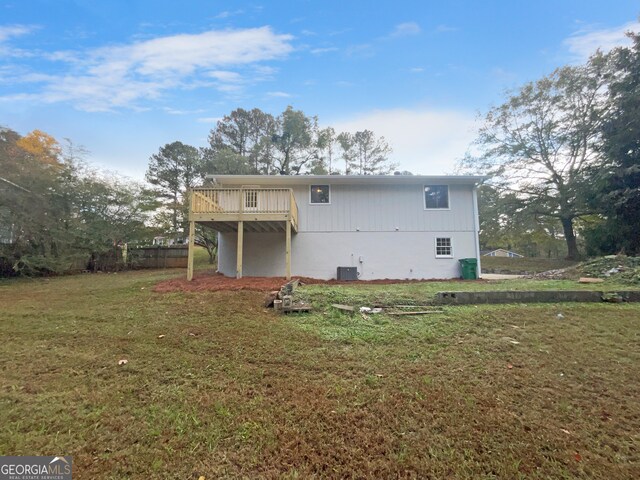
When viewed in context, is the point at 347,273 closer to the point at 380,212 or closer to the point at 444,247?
the point at 380,212

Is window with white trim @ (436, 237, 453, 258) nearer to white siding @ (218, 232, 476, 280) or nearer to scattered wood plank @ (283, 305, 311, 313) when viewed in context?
white siding @ (218, 232, 476, 280)

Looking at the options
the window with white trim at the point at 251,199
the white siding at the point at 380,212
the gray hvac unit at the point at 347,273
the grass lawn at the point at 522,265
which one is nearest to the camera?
the window with white trim at the point at 251,199

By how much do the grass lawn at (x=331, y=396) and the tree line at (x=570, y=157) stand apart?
12.6m

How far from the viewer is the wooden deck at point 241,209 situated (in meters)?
9.03

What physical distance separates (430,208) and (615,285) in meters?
5.76

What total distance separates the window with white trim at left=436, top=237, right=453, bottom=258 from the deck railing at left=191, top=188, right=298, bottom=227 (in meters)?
6.01

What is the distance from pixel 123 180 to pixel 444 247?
1683cm

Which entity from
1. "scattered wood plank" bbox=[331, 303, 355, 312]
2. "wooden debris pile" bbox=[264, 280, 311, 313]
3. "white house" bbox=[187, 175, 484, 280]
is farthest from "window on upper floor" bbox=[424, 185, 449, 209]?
"wooden debris pile" bbox=[264, 280, 311, 313]

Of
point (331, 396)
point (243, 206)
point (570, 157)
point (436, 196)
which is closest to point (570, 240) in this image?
point (570, 157)

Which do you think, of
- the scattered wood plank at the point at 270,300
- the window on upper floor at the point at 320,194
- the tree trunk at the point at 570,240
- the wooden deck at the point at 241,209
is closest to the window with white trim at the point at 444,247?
the window on upper floor at the point at 320,194

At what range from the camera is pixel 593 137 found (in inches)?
651

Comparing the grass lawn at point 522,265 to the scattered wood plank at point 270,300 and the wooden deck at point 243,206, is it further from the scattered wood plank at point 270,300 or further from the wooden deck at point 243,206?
the scattered wood plank at point 270,300

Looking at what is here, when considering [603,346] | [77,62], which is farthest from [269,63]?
[603,346]

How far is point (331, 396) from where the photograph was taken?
111 inches
